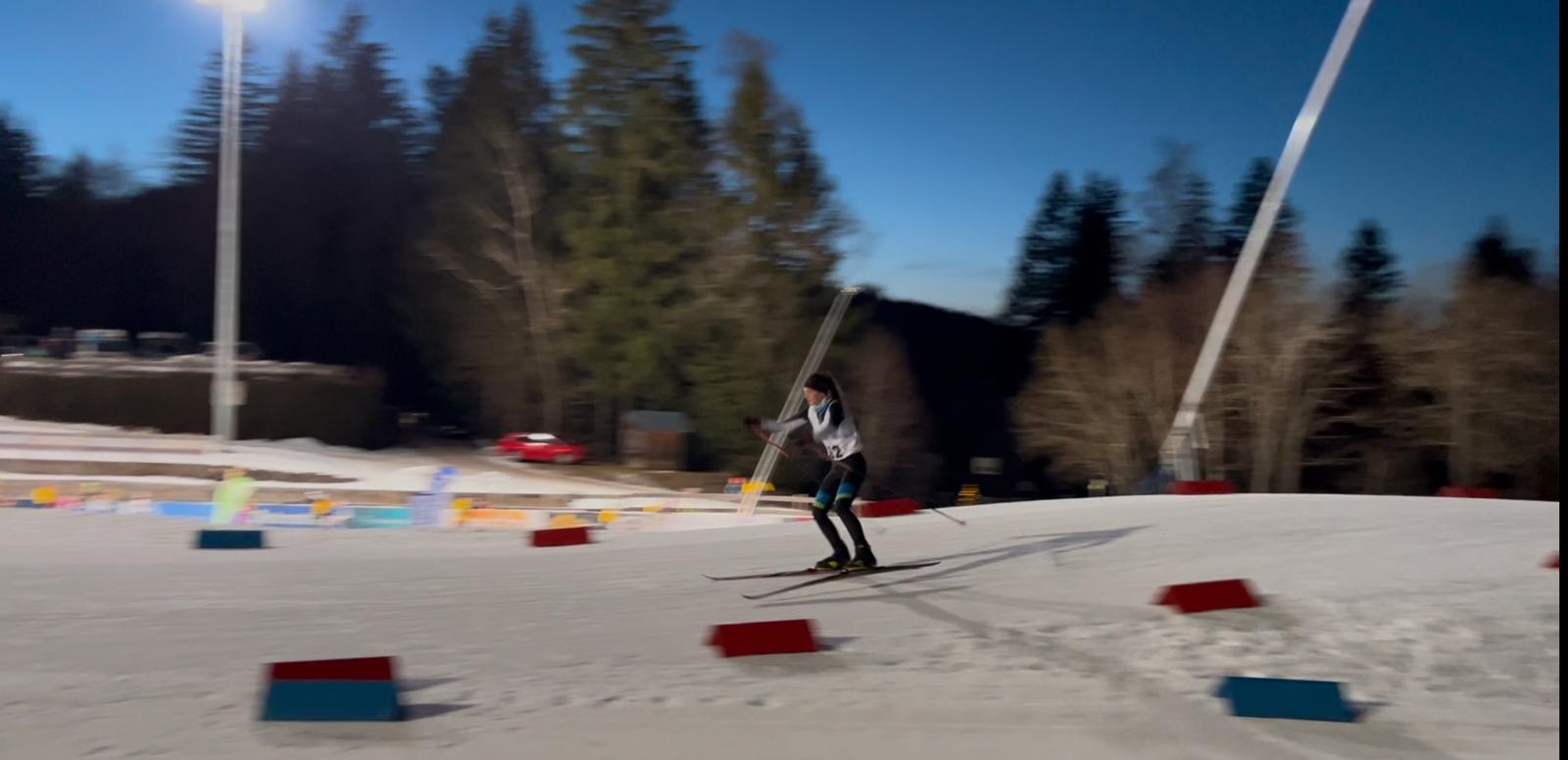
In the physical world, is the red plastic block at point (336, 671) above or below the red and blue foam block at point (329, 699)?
above

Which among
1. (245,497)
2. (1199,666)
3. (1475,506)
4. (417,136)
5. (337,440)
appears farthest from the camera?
(417,136)

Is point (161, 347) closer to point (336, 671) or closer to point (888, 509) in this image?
point (888, 509)

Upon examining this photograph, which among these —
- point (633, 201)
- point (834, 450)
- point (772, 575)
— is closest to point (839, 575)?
point (772, 575)

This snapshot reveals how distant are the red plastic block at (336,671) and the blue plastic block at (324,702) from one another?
109 mm

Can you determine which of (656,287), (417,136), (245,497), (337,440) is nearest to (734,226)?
(656,287)

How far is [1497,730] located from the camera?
210 inches

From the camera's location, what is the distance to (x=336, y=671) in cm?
560

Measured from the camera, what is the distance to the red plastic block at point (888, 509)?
12961 mm

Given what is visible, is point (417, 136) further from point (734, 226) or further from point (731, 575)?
point (731, 575)

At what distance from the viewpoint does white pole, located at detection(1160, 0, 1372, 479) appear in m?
14.2

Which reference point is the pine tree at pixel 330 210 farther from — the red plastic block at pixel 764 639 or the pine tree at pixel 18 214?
the red plastic block at pixel 764 639

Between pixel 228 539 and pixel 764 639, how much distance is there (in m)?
6.99

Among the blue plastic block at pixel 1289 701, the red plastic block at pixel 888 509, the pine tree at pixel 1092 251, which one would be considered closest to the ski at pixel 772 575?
the red plastic block at pixel 888 509

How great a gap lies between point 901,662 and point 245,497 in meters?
12.6
